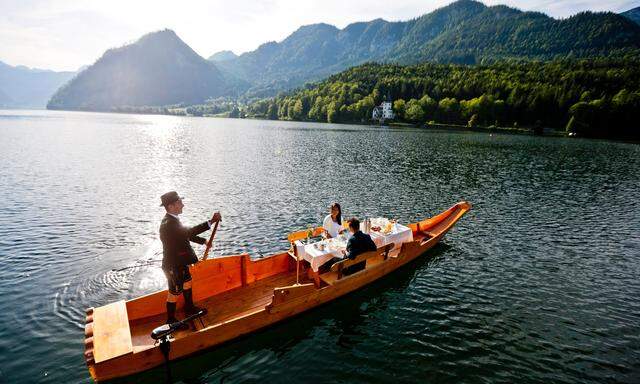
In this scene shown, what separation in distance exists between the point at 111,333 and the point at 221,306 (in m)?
3.70

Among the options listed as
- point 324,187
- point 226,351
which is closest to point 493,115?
point 324,187

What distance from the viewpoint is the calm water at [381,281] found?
1094cm

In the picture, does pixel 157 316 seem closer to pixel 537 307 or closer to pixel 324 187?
pixel 537 307

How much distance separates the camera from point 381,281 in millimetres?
16453

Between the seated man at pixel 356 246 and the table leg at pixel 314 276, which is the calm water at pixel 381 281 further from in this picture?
the seated man at pixel 356 246

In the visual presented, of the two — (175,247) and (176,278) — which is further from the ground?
(175,247)

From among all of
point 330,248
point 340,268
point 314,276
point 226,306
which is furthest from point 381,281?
point 226,306

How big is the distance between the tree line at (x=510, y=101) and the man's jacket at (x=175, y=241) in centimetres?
14381

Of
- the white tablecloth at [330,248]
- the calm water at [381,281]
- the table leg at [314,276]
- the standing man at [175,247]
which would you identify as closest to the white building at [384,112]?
the calm water at [381,281]

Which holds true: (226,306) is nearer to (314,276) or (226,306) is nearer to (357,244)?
(314,276)

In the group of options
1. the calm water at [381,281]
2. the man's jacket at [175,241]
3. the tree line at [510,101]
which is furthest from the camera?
the tree line at [510,101]

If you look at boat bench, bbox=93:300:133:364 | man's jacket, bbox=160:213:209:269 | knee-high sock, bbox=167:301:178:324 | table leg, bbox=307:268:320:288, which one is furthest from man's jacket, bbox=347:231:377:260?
boat bench, bbox=93:300:133:364

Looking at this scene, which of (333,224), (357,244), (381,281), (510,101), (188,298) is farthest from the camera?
(510,101)

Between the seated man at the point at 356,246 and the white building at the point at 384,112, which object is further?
the white building at the point at 384,112
